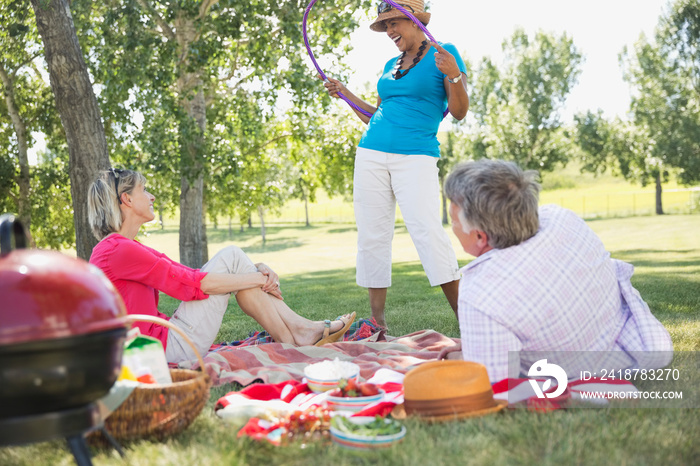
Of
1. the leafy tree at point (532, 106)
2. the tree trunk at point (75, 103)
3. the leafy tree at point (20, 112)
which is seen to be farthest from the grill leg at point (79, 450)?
the leafy tree at point (532, 106)

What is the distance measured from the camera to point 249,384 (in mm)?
3125

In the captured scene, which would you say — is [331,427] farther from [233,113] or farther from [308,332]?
[233,113]

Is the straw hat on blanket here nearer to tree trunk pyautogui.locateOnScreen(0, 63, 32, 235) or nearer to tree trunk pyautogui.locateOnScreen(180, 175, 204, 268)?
tree trunk pyautogui.locateOnScreen(180, 175, 204, 268)

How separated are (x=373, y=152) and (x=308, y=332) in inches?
51.9

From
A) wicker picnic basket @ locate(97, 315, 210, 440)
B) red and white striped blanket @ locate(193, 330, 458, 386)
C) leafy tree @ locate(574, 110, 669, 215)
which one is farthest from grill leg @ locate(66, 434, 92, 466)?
leafy tree @ locate(574, 110, 669, 215)

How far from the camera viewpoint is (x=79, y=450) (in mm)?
1837

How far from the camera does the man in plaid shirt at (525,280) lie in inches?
94.3

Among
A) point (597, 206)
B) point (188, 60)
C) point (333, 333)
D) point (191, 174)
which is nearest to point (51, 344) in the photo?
point (333, 333)

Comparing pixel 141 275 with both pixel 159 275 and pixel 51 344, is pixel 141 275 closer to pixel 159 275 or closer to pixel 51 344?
pixel 159 275

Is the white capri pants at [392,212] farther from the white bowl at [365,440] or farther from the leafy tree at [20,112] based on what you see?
the leafy tree at [20,112]

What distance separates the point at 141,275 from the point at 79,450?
1589 mm

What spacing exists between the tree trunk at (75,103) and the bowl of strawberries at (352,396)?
13.4ft

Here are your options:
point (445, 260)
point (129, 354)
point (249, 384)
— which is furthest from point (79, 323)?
point (445, 260)

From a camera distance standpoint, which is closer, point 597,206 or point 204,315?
point 204,315
